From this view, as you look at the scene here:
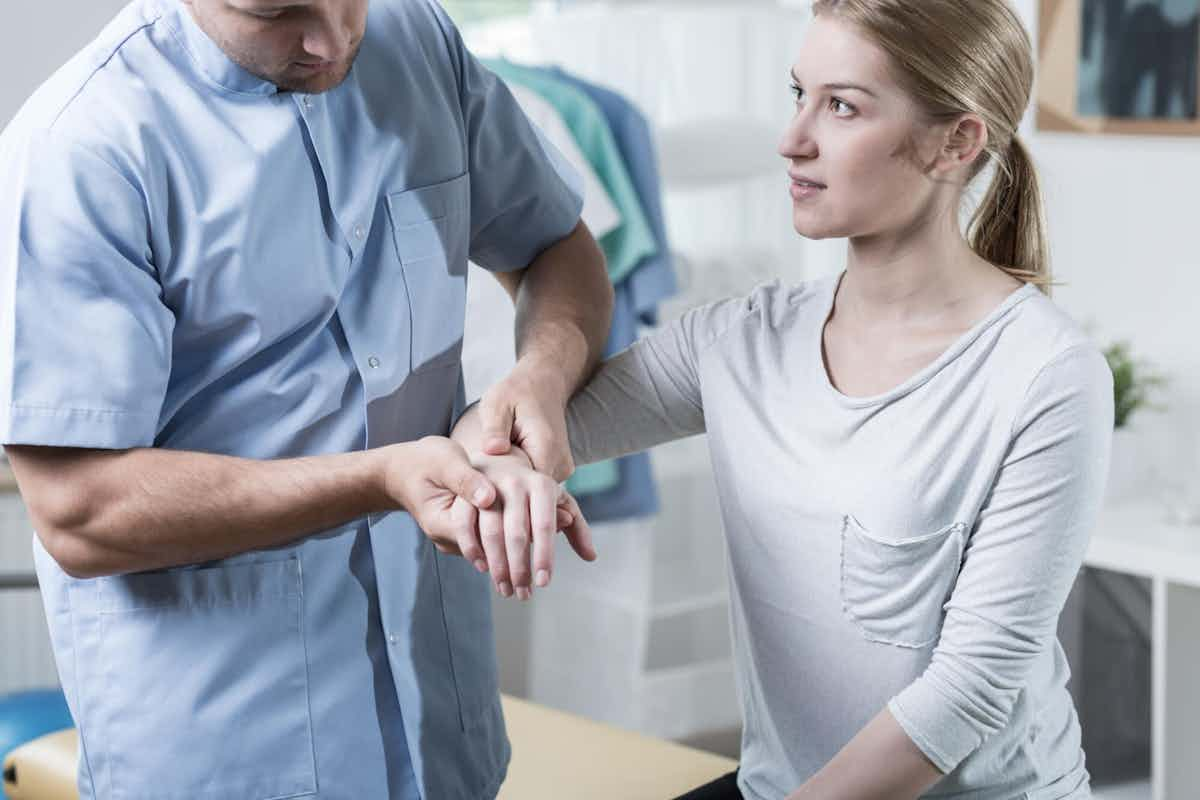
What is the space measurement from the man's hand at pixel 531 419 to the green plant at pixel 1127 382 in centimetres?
171

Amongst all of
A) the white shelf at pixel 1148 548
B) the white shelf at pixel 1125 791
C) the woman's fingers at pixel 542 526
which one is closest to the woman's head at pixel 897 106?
the woman's fingers at pixel 542 526

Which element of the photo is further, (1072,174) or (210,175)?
(1072,174)

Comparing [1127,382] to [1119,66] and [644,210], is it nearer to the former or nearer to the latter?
[1119,66]

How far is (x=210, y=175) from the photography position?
1217mm

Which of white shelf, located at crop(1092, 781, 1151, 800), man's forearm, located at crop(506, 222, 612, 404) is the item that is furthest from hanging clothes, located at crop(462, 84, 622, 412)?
white shelf, located at crop(1092, 781, 1151, 800)

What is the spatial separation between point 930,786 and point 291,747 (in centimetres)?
53

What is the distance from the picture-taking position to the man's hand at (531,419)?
1264mm

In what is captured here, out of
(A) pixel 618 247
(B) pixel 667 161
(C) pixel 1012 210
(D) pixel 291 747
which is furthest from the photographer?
(B) pixel 667 161

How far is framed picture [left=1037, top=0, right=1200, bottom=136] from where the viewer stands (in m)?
2.80

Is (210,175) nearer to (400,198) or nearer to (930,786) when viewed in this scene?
(400,198)

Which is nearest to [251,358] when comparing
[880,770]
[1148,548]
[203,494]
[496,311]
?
[203,494]

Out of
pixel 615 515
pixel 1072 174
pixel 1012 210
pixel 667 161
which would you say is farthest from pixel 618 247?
pixel 1012 210

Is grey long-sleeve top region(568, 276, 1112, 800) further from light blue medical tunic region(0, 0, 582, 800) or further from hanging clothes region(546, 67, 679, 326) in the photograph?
hanging clothes region(546, 67, 679, 326)

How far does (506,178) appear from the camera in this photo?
148 centimetres
